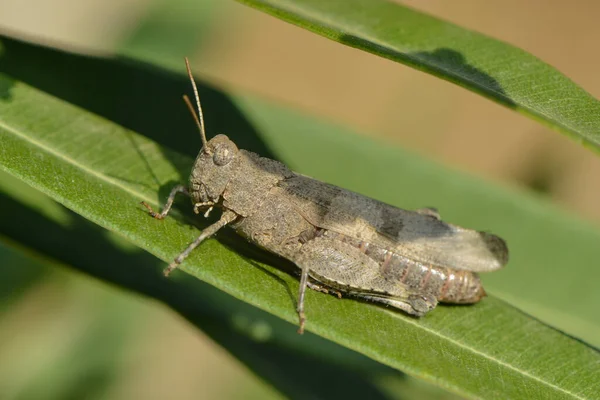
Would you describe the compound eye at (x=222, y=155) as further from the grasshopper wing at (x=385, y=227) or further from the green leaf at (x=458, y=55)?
the green leaf at (x=458, y=55)

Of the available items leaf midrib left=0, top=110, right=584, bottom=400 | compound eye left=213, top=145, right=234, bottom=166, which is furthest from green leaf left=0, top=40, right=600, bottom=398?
compound eye left=213, top=145, right=234, bottom=166

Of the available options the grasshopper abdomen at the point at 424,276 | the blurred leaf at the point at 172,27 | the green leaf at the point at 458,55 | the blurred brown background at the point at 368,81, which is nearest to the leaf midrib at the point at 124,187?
the grasshopper abdomen at the point at 424,276

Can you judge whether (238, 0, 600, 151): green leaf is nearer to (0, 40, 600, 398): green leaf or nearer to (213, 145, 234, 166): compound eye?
(213, 145, 234, 166): compound eye

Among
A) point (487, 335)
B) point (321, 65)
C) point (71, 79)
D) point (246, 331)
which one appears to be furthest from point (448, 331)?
point (321, 65)

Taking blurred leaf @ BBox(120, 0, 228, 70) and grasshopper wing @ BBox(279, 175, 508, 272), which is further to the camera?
blurred leaf @ BBox(120, 0, 228, 70)

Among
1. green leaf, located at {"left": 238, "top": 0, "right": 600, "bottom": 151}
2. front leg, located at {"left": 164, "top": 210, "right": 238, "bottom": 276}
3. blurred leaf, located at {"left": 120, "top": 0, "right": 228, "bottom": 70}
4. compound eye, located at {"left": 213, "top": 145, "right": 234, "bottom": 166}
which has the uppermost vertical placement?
green leaf, located at {"left": 238, "top": 0, "right": 600, "bottom": 151}

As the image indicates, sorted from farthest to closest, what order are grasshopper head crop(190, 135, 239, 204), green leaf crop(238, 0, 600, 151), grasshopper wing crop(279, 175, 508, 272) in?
grasshopper wing crop(279, 175, 508, 272) < grasshopper head crop(190, 135, 239, 204) < green leaf crop(238, 0, 600, 151)

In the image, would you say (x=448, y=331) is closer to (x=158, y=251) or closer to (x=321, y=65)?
(x=158, y=251)

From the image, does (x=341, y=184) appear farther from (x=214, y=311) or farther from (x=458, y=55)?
(x=458, y=55)

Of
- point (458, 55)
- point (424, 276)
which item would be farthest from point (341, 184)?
point (458, 55)
